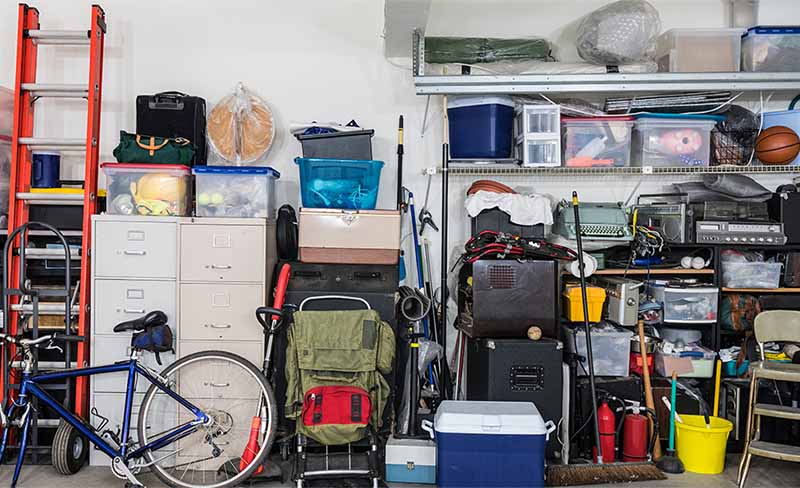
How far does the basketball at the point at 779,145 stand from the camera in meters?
4.14

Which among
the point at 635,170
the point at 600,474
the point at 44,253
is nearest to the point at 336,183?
the point at 44,253

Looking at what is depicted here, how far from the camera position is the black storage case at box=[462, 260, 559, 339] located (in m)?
3.88

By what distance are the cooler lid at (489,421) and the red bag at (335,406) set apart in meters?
0.39

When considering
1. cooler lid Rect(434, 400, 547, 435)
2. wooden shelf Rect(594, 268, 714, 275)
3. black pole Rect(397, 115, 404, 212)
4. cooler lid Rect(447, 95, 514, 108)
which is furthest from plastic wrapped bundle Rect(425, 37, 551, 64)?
cooler lid Rect(434, 400, 547, 435)

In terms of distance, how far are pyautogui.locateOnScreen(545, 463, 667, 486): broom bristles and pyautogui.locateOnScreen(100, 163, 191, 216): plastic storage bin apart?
239 centimetres

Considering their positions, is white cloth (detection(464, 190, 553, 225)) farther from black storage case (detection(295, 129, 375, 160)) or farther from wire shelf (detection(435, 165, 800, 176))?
black storage case (detection(295, 129, 375, 160))

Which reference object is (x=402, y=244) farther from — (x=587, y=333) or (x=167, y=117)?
(x=167, y=117)

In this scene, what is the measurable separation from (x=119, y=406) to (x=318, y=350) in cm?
115

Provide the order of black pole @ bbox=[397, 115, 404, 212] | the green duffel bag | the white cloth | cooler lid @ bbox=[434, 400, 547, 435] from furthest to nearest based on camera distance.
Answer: black pole @ bbox=[397, 115, 404, 212] → the white cloth → the green duffel bag → cooler lid @ bbox=[434, 400, 547, 435]

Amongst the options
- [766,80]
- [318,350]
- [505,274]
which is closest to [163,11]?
[318,350]

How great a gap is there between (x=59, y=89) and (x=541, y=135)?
2.71m

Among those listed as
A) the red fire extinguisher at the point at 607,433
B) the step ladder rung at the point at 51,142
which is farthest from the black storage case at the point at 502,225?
the step ladder rung at the point at 51,142

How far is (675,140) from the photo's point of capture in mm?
4211

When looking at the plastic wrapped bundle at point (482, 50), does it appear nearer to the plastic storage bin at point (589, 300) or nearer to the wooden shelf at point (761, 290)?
the plastic storage bin at point (589, 300)
